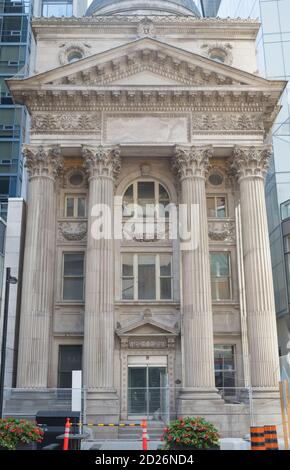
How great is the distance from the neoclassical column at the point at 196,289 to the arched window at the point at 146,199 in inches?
65.2

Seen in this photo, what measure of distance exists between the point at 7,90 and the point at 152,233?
31.0 meters

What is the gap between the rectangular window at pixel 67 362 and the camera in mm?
26938

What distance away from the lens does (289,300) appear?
112 feet

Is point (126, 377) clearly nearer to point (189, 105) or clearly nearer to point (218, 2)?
point (189, 105)

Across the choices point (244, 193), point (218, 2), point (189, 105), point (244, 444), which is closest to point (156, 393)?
point (244, 444)

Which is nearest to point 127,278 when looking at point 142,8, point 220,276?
point 220,276

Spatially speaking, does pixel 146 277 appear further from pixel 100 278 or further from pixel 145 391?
pixel 145 391

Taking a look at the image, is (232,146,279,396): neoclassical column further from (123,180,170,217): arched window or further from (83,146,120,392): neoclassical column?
(83,146,120,392): neoclassical column

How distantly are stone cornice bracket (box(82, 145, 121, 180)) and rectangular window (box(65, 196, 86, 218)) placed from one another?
2087mm

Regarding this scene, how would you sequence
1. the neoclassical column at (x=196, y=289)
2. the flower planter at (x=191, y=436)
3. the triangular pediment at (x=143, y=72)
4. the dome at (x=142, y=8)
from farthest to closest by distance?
the dome at (x=142, y=8)
the triangular pediment at (x=143, y=72)
the neoclassical column at (x=196, y=289)
the flower planter at (x=191, y=436)

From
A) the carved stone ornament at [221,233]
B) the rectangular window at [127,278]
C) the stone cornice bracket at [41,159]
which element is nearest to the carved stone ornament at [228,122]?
the carved stone ornament at [221,233]

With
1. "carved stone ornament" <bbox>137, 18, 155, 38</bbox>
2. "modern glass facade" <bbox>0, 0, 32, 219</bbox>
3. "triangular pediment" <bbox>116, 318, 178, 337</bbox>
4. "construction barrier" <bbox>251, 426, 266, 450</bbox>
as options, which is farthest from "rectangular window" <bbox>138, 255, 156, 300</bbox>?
"modern glass facade" <bbox>0, 0, 32, 219</bbox>

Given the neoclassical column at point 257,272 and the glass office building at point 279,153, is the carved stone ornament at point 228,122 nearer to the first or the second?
the neoclassical column at point 257,272
